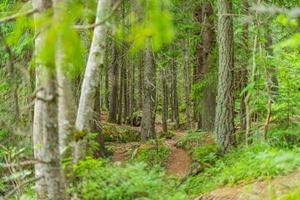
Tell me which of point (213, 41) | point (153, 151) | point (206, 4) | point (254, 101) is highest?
point (206, 4)

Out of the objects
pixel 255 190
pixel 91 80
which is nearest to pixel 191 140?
pixel 255 190

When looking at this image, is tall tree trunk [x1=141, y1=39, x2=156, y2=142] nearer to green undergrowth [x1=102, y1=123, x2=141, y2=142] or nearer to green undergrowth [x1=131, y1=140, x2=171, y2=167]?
green undergrowth [x1=131, y1=140, x2=171, y2=167]

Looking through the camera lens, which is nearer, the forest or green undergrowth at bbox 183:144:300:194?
the forest

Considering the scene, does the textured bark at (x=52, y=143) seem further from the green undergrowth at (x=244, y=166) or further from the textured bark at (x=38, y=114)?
the green undergrowth at (x=244, y=166)

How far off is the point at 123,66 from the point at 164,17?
23.4 meters

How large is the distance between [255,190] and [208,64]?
970cm

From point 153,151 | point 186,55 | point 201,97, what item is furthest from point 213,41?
point 186,55

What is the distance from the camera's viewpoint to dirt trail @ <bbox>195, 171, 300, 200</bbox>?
5919 mm

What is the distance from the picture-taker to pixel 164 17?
2965mm

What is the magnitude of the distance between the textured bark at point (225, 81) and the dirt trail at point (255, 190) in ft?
13.1

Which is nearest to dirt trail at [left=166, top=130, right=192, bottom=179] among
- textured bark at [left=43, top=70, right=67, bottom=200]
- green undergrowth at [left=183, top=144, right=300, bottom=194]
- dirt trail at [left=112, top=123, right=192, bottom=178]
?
dirt trail at [left=112, top=123, right=192, bottom=178]

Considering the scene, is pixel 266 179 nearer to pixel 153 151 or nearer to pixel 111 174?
pixel 111 174

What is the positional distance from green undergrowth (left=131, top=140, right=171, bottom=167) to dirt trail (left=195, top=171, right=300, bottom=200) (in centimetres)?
624

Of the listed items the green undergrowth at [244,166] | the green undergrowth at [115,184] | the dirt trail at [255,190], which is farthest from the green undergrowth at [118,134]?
the green undergrowth at [115,184]
